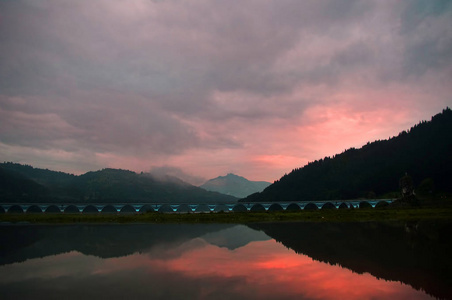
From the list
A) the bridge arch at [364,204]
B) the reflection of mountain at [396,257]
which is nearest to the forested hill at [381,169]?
the bridge arch at [364,204]

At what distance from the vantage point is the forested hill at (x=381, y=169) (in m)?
119

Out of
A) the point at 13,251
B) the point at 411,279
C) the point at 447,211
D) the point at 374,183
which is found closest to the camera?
the point at 411,279

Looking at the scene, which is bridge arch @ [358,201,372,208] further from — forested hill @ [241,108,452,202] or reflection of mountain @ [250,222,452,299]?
reflection of mountain @ [250,222,452,299]

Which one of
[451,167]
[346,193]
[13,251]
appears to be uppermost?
[451,167]

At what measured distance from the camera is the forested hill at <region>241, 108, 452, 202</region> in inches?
4688

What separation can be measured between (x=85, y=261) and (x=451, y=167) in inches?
5173

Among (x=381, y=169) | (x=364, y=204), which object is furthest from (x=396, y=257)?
(x=381, y=169)

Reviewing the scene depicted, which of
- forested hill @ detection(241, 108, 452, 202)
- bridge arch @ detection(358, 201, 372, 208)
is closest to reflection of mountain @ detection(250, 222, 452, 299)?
bridge arch @ detection(358, 201, 372, 208)

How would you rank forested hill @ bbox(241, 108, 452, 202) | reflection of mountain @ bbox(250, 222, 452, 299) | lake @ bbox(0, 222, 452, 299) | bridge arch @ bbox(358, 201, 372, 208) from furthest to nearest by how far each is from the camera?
forested hill @ bbox(241, 108, 452, 202), bridge arch @ bbox(358, 201, 372, 208), reflection of mountain @ bbox(250, 222, 452, 299), lake @ bbox(0, 222, 452, 299)

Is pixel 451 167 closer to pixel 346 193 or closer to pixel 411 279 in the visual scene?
pixel 346 193

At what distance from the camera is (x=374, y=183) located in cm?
13288

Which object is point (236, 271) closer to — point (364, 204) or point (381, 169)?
point (364, 204)

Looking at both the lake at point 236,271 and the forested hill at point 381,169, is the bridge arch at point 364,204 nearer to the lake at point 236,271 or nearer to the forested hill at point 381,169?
the forested hill at point 381,169

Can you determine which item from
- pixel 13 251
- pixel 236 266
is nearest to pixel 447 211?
pixel 236 266
